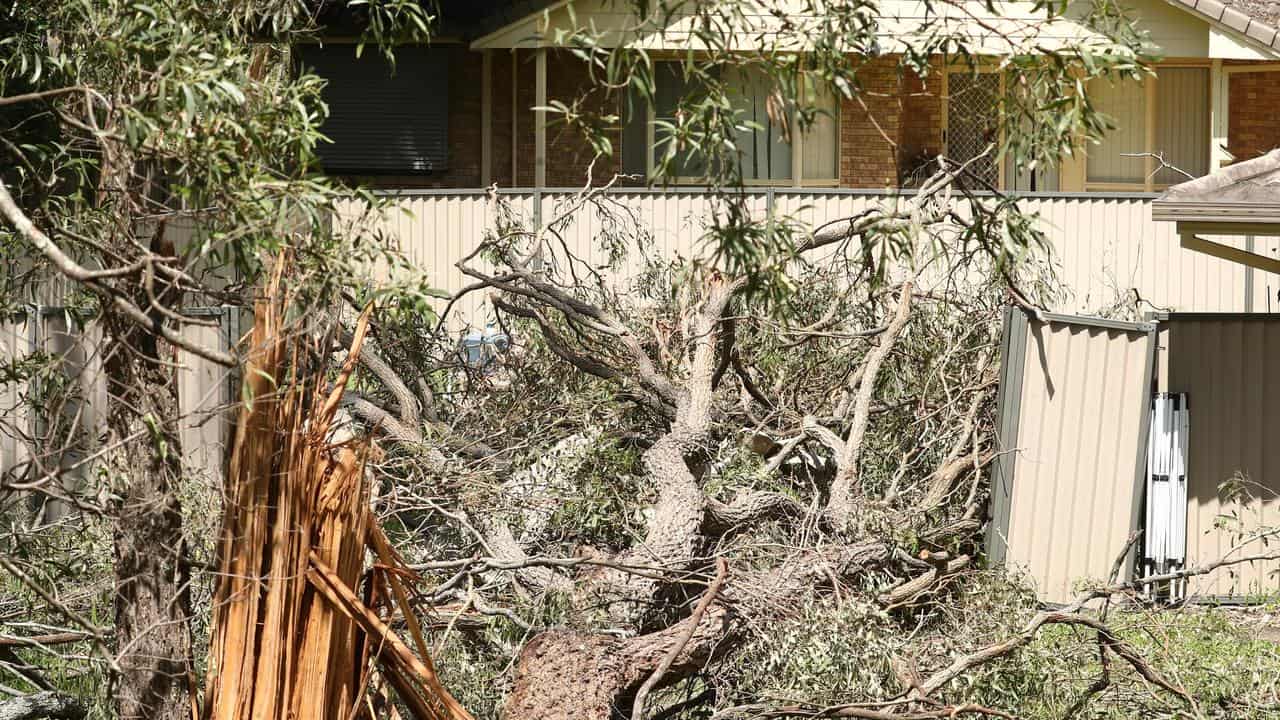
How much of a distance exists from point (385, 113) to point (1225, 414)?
510 inches

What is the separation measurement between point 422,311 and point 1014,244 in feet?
5.82

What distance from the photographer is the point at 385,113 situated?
1888 centimetres

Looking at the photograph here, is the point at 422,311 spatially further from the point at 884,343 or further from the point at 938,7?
the point at 938,7

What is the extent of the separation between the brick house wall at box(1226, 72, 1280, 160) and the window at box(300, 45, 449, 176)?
11.1m

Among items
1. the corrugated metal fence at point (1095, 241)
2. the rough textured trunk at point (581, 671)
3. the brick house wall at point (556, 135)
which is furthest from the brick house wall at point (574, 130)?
the rough textured trunk at point (581, 671)

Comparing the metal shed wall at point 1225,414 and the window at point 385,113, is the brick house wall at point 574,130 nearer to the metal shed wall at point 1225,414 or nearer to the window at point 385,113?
the window at point 385,113

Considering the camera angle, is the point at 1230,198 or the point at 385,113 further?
the point at 385,113

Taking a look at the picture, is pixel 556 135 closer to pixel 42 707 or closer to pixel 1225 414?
pixel 1225 414

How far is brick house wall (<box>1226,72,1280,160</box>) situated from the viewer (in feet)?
63.8

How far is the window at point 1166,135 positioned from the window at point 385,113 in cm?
927

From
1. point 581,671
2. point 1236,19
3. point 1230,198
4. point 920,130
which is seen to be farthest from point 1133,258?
point 581,671

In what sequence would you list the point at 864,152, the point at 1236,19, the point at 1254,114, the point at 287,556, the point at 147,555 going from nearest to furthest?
the point at 287,556 → the point at 147,555 → the point at 1236,19 → the point at 864,152 → the point at 1254,114

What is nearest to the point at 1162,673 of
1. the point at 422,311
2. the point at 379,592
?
the point at 379,592

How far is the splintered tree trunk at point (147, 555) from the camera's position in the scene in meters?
4.68
